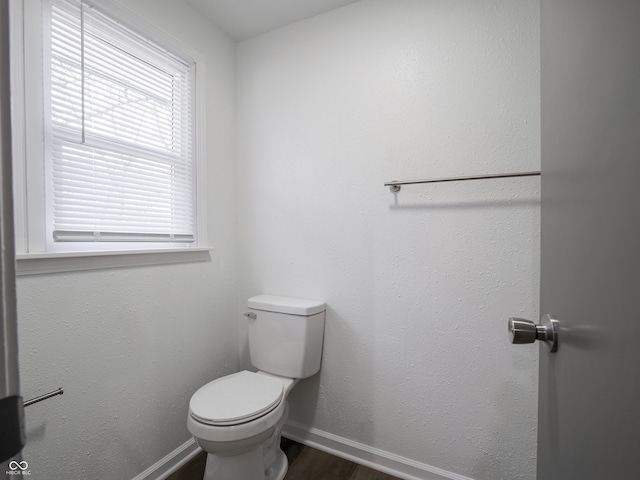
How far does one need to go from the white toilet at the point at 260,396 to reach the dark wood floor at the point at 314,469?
7 centimetres

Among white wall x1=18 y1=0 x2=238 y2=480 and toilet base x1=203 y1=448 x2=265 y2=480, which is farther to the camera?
toilet base x1=203 y1=448 x2=265 y2=480

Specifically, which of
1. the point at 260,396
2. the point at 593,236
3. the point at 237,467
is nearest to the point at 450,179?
the point at 593,236

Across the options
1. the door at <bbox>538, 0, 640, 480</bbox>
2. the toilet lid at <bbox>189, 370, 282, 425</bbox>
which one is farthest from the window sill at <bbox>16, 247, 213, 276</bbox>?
the door at <bbox>538, 0, 640, 480</bbox>

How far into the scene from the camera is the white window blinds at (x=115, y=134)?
109cm

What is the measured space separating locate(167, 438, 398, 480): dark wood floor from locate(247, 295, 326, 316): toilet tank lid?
742mm

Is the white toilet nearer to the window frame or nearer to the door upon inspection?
the window frame

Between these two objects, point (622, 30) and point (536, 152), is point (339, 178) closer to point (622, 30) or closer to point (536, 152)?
point (536, 152)

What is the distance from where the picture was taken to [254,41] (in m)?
1.76

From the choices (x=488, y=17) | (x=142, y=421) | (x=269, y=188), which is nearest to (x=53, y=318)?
(x=142, y=421)

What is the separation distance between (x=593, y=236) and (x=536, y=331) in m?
0.26

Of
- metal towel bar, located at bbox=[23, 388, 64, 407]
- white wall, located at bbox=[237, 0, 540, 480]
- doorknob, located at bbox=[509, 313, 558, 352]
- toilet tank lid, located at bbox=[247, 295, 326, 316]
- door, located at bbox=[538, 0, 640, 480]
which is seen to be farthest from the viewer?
toilet tank lid, located at bbox=[247, 295, 326, 316]

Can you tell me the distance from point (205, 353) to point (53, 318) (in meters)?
0.74

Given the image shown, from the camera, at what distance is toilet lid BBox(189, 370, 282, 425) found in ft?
3.60

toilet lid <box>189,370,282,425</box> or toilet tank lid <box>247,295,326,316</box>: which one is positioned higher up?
toilet tank lid <box>247,295,326,316</box>
